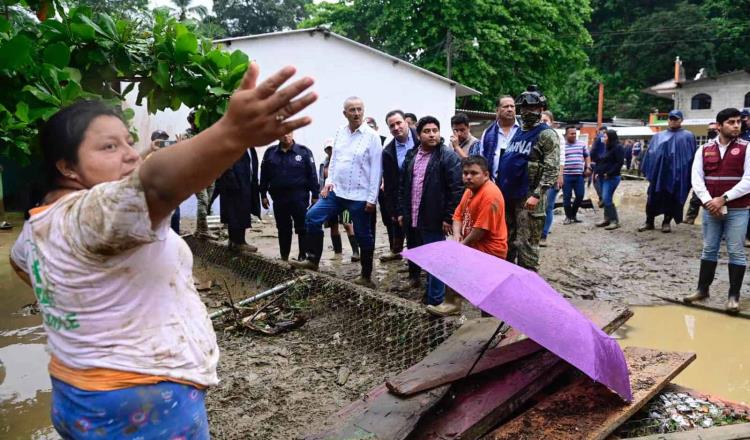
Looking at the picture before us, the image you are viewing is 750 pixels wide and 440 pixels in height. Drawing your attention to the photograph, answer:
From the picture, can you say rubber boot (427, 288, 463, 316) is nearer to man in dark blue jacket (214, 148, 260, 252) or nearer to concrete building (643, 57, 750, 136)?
man in dark blue jacket (214, 148, 260, 252)

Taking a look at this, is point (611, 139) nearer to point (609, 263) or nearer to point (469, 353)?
point (609, 263)

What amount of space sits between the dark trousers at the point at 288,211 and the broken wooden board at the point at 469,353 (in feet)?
10.5

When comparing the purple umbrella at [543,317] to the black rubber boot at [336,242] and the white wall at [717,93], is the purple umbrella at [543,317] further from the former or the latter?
the white wall at [717,93]

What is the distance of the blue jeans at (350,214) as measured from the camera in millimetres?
5383

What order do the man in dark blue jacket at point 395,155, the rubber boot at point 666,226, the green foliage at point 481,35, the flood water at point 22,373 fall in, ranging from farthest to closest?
the green foliage at point 481,35
the rubber boot at point 666,226
the man in dark blue jacket at point 395,155
the flood water at point 22,373

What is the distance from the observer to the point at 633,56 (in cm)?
3678

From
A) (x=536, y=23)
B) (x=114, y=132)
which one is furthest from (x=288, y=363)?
(x=536, y=23)

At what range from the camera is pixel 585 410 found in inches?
109

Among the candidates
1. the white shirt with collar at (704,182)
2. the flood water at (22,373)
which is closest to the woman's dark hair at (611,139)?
the white shirt with collar at (704,182)

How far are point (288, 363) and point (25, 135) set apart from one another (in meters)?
2.43

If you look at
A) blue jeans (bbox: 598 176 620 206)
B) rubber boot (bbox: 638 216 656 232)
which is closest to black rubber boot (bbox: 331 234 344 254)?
blue jeans (bbox: 598 176 620 206)

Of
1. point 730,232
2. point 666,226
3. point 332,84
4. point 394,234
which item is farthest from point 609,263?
point 332,84

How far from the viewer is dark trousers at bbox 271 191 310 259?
246 inches

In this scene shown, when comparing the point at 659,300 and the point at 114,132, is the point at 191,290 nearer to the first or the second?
the point at 114,132
